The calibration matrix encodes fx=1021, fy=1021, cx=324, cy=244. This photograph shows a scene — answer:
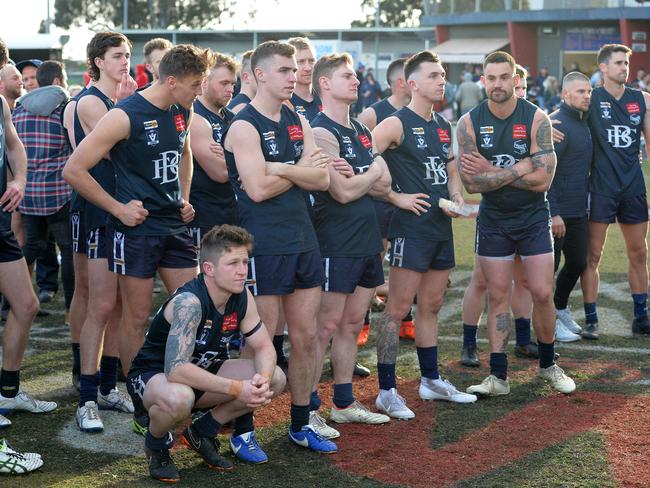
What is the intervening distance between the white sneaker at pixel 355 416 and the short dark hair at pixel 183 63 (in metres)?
2.42

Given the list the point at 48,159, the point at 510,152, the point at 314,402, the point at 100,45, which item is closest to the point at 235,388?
the point at 314,402

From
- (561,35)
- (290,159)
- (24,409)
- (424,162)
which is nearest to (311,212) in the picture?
(290,159)

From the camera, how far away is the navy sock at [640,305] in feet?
31.1

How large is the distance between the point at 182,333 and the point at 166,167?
1.42 meters

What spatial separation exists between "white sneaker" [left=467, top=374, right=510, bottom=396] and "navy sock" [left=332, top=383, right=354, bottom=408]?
1.09 metres

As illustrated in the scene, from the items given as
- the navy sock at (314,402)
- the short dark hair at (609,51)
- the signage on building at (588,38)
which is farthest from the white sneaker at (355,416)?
the signage on building at (588,38)

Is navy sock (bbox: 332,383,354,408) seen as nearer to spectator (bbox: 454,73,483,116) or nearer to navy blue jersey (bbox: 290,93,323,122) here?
navy blue jersey (bbox: 290,93,323,122)

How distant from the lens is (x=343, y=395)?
22.5 feet

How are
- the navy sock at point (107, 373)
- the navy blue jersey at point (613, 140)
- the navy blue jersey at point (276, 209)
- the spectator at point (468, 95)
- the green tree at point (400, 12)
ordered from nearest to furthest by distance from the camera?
the navy blue jersey at point (276, 209)
the navy sock at point (107, 373)
the navy blue jersey at point (613, 140)
the spectator at point (468, 95)
the green tree at point (400, 12)

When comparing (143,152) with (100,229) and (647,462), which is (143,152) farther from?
(647,462)

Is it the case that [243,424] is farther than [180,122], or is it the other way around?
[180,122]

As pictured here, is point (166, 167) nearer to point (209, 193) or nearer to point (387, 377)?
point (209, 193)

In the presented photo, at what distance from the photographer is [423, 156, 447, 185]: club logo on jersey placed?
286 inches

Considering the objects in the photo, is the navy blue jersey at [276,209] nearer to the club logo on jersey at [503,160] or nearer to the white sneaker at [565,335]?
the club logo on jersey at [503,160]
